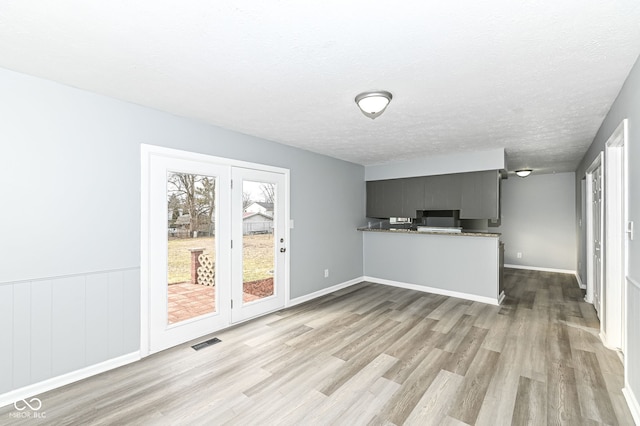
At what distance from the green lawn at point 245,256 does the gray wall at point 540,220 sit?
252 inches

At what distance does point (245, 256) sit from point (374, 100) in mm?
2469

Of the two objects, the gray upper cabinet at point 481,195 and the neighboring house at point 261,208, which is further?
the gray upper cabinet at point 481,195

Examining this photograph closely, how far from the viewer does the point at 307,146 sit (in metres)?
4.40

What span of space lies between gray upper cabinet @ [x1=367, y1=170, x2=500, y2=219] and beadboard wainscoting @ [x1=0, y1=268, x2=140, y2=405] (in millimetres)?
4355

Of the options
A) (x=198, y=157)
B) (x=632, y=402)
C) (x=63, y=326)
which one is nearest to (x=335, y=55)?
(x=198, y=157)

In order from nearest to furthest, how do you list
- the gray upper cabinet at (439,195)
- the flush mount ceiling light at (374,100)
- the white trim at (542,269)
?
1. the flush mount ceiling light at (374,100)
2. the gray upper cabinet at (439,195)
3. the white trim at (542,269)

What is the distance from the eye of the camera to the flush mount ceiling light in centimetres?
245

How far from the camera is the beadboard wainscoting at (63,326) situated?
2174 millimetres

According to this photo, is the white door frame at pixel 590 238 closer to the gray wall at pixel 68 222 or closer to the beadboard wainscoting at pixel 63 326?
the gray wall at pixel 68 222

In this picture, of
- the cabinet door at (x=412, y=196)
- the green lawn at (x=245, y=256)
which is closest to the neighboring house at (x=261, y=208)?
the green lawn at (x=245, y=256)

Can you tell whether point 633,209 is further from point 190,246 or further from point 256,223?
point 190,246

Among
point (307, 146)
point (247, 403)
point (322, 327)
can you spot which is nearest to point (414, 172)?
point (307, 146)

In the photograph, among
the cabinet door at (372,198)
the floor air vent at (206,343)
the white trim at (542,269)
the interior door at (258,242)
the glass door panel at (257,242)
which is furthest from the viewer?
the white trim at (542,269)

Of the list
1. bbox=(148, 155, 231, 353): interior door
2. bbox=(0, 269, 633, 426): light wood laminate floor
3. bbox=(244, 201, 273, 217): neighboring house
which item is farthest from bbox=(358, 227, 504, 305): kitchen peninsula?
bbox=(148, 155, 231, 353): interior door
